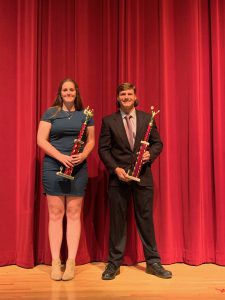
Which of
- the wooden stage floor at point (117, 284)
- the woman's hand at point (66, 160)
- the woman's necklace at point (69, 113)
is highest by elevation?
the woman's necklace at point (69, 113)

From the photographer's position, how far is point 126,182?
9.62ft

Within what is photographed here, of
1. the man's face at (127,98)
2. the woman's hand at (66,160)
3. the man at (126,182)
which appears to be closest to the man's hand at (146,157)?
the man at (126,182)

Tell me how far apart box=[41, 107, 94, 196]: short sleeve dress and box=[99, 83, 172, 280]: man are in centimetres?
24

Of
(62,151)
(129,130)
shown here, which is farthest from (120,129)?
(62,151)

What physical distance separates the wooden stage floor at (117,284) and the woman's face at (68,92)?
147 cm

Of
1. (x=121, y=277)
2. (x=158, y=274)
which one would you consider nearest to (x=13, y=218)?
(x=121, y=277)

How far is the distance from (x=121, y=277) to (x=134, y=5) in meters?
2.49

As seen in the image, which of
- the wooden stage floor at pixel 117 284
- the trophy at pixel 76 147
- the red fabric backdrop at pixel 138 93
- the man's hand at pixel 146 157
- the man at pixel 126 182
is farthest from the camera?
the red fabric backdrop at pixel 138 93

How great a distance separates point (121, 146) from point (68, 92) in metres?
0.62

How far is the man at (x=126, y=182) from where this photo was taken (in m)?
2.92

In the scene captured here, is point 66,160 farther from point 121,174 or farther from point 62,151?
point 121,174

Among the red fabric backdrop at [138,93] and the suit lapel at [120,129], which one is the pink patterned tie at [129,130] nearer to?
the suit lapel at [120,129]

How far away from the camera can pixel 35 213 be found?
129 inches

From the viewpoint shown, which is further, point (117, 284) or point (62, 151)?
point (62, 151)
